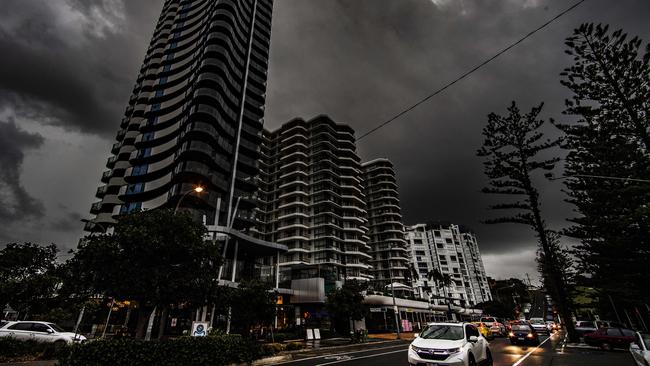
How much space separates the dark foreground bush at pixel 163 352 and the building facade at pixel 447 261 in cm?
9955

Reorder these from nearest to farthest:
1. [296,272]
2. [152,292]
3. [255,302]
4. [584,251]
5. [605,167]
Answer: [152,292] < [255,302] < [605,167] < [584,251] < [296,272]

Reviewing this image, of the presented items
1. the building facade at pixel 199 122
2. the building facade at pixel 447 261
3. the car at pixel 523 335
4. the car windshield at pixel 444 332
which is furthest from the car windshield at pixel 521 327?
the building facade at pixel 447 261

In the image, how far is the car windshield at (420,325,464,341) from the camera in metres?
9.90

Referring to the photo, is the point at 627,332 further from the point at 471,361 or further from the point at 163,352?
the point at 163,352

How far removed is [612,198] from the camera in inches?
1075

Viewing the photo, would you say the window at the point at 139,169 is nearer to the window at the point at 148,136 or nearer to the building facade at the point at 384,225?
the window at the point at 148,136

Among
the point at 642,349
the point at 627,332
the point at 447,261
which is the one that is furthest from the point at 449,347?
the point at 447,261

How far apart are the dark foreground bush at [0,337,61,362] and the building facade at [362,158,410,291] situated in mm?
69874

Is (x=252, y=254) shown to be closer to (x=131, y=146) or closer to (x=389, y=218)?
(x=131, y=146)

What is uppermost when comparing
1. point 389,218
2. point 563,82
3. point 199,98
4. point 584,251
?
point 199,98

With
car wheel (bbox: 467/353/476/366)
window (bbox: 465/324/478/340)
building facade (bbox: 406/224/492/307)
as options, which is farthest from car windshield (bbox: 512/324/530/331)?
building facade (bbox: 406/224/492/307)

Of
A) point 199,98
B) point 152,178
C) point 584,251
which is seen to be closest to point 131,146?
point 152,178

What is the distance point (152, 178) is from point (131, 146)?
16014mm

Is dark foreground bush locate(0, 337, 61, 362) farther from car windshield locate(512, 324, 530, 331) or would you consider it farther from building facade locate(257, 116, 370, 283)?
building facade locate(257, 116, 370, 283)
